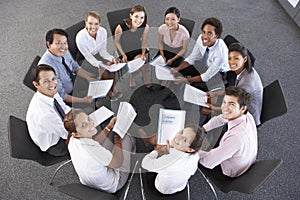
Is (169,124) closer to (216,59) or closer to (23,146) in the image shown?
(216,59)

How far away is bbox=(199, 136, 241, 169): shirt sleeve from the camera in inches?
73.6

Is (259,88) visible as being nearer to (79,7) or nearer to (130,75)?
(130,75)

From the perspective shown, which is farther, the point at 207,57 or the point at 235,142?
the point at 207,57

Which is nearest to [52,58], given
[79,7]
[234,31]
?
[79,7]

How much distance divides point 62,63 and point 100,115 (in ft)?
2.21

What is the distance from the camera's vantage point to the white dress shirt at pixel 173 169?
1762 mm

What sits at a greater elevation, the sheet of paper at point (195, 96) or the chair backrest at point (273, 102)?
the chair backrest at point (273, 102)

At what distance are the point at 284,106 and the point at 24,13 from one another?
4.07 meters

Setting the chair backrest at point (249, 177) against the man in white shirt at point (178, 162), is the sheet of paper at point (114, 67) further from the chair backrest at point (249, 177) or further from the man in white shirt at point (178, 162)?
the chair backrest at point (249, 177)

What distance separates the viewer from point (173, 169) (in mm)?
1759

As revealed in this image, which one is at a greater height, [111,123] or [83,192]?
[111,123]

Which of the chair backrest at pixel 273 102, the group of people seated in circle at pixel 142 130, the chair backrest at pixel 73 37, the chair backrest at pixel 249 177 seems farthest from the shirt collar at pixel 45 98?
the chair backrest at pixel 273 102

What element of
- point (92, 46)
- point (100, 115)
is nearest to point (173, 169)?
point (100, 115)

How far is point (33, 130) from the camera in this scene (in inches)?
79.5
